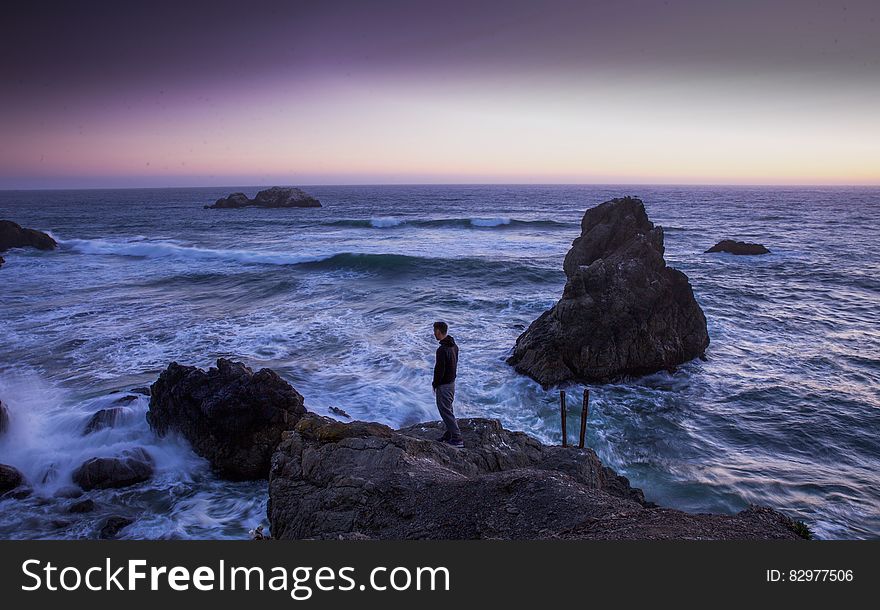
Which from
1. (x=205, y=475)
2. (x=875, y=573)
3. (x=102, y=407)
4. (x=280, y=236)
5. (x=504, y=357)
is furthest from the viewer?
(x=280, y=236)

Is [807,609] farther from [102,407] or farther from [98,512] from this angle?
[102,407]

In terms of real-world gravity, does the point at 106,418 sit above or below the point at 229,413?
below

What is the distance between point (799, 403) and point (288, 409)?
14.4m

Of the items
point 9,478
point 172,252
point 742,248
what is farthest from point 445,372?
point 172,252

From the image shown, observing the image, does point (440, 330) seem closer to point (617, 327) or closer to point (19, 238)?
point (617, 327)

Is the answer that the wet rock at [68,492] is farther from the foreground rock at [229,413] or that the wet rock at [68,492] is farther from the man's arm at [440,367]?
the man's arm at [440,367]

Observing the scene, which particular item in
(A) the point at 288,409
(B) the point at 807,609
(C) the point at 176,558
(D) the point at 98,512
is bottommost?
(D) the point at 98,512

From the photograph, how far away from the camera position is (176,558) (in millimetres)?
3910

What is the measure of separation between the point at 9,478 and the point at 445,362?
31.8 ft

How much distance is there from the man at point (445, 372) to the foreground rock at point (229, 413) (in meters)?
4.79

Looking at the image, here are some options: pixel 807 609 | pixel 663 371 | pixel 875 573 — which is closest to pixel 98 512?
pixel 807 609

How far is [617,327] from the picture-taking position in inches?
631

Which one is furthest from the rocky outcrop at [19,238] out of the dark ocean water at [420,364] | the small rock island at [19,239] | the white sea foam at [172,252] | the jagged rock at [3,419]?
the jagged rock at [3,419]

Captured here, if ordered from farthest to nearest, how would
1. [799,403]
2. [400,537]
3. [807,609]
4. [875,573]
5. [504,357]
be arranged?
[504,357] → [799,403] → [400,537] → [875,573] → [807,609]
